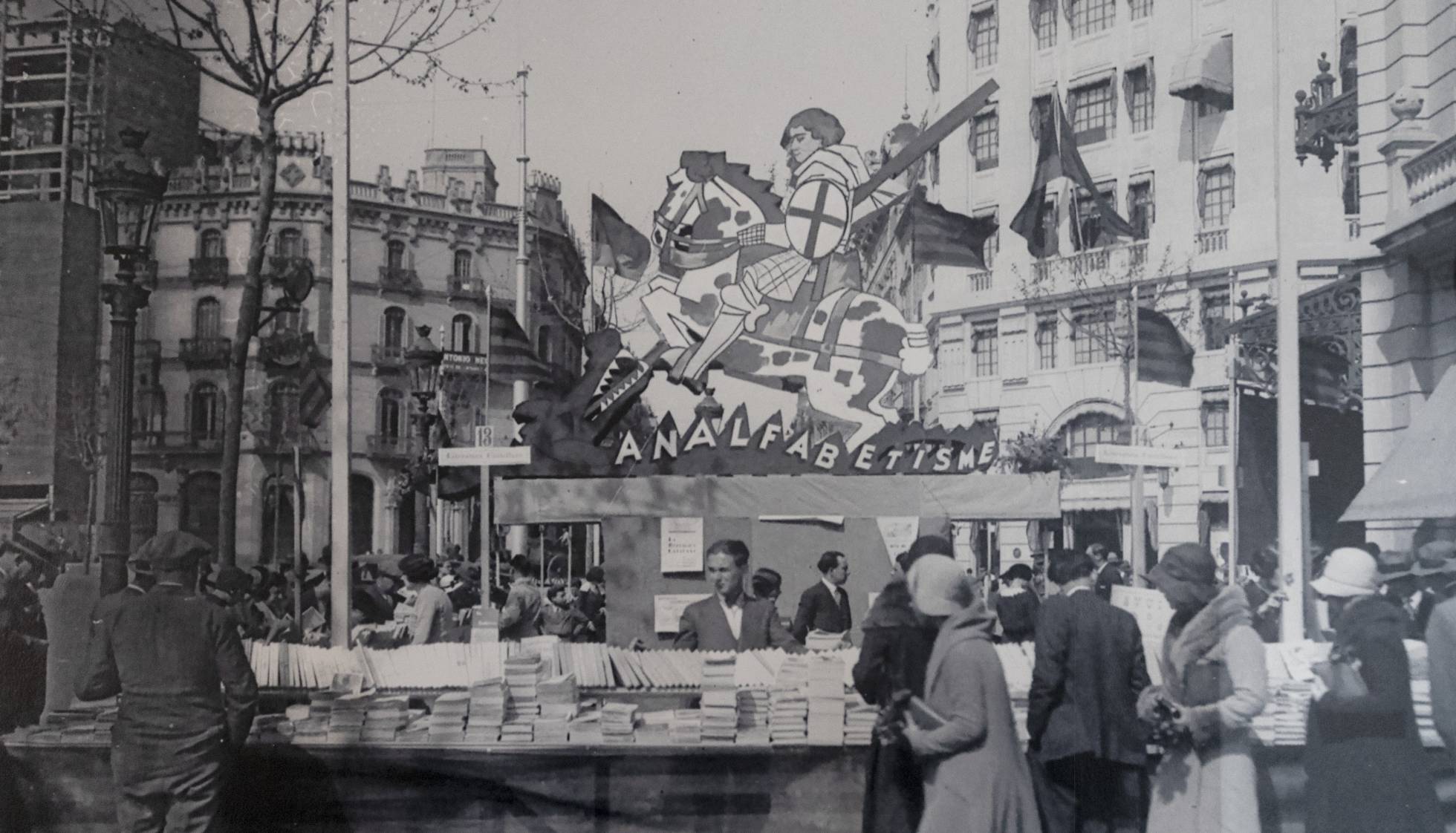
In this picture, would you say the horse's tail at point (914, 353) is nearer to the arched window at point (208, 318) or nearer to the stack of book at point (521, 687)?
the stack of book at point (521, 687)

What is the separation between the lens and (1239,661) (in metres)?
5.57

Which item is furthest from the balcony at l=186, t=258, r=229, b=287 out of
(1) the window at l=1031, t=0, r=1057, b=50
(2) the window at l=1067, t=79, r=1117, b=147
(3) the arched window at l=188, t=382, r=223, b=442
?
(2) the window at l=1067, t=79, r=1117, b=147

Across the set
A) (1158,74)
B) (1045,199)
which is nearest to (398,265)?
(1045,199)

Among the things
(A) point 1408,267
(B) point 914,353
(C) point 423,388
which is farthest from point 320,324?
(A) point 1408,267

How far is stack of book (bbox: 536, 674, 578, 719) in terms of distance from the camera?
7.05 meters

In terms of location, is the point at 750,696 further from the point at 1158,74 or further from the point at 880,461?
the point at 1158,74

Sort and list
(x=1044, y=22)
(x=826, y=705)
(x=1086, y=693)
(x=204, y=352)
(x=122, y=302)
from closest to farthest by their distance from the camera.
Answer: (x=1086, y=693), (x=826, y=705), (x=122, y=302), (x=1044, y=22), (x=204, y=352)

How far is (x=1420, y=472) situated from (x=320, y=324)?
6385 mm

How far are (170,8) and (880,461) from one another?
202 inches

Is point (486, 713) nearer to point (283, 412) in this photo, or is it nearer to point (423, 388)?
point (423, 388)

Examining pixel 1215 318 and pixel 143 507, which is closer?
pixel 1215 318

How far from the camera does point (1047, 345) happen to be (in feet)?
26.6

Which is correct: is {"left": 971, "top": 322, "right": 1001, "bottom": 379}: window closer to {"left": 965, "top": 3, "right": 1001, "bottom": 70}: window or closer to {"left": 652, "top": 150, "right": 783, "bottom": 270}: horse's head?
{"left": 652, "top": 150, "right": 783, "bottom": 270}: horse's head

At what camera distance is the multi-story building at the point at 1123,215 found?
779 centimetres
